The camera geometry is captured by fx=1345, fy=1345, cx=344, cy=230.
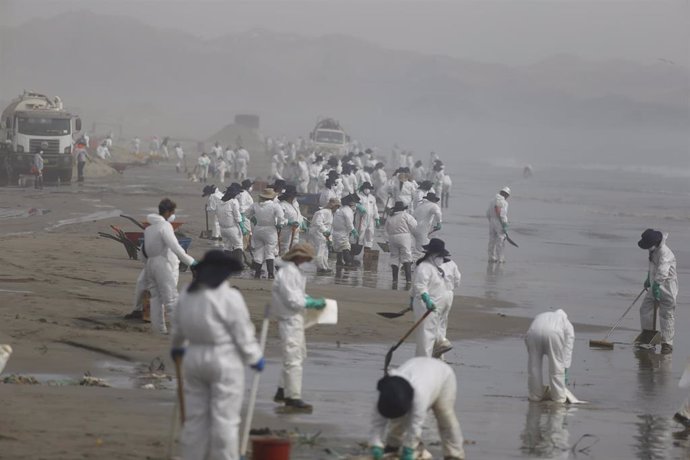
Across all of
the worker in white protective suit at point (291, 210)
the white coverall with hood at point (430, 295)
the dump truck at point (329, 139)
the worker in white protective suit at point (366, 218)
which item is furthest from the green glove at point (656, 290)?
the dump truck at point (329, 139)

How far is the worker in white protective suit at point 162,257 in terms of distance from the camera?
1609cm

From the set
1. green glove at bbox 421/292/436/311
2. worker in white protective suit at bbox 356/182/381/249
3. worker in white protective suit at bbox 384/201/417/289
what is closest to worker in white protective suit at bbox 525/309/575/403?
green glove at bbox 421/292/436/311

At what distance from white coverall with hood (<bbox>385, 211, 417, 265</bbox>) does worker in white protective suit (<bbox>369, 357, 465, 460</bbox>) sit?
48.2 feet

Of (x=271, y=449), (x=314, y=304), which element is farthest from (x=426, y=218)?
(x=271, y=449)

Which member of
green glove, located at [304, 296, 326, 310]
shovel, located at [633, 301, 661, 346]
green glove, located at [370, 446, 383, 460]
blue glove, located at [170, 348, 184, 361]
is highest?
blue glove, located at [170, 348, 184, 361]

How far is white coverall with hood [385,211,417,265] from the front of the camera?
25.2m

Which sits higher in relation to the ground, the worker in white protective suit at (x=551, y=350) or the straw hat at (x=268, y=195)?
the straw hat at (x=268, y=195)

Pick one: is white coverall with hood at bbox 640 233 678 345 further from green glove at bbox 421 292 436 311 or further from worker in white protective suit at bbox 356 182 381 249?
worker in white protective suit at bbox 356 182 381 249

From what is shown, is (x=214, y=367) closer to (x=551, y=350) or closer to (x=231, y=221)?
(x=551, y=350)

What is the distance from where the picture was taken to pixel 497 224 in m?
29.6

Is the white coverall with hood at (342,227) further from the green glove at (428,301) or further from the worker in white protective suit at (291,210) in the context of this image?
the green glove at (428,301)

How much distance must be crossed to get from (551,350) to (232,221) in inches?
466

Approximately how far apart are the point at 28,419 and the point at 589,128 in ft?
629

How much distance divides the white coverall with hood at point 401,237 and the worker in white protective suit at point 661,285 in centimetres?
668
